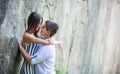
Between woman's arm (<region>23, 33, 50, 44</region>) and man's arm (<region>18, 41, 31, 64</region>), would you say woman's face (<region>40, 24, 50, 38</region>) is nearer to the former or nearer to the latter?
woman's arm (<region>23, 33, 50, 44</region>)

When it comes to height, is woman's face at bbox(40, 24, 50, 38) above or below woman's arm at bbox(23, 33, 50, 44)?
above

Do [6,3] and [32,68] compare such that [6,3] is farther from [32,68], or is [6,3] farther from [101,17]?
[101,17]

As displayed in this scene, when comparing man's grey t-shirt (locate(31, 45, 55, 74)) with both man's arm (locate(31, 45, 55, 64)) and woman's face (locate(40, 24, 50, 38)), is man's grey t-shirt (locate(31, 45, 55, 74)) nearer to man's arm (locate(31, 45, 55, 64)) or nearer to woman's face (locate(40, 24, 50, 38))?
man's arm (locate(31, 45, 55, 64))

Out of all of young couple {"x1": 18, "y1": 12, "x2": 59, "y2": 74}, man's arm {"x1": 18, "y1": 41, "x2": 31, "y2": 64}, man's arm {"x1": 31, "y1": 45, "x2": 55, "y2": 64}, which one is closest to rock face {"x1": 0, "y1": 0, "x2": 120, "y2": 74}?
man's arm {"x1": 18, "y1": 41, "x2": 31, "y2": 64}

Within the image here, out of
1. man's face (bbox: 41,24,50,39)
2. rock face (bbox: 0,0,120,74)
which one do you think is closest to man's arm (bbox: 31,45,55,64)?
man's face (bbox: 41,24,50,39)

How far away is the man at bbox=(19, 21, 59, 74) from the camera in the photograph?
5.64 metres

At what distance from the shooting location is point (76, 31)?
9.30 metres

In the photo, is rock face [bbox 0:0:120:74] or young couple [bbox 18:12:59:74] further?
rock face [bbox 0:0:120:74]

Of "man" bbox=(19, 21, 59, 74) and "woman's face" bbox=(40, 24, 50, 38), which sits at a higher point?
"woman's face" bbox=(40, 24, 50, 38)

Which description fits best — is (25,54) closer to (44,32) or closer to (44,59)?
(44,59)

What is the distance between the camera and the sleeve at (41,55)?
5.62 metres

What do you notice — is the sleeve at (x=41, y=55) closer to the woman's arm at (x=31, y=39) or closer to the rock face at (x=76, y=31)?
the woman's arm at (x=31, y=39)

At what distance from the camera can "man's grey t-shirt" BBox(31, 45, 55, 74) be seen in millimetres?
5641

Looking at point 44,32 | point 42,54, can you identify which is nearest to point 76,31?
point 44,32
